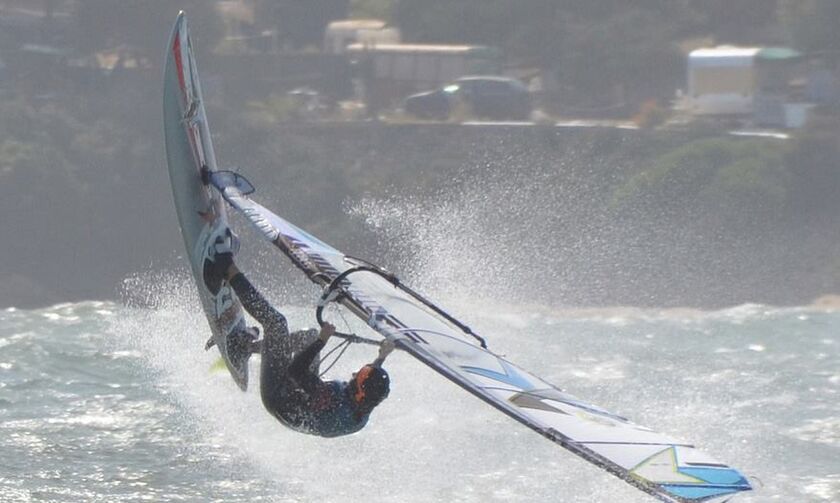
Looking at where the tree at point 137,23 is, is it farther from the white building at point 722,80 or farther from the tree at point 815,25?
the tree at point 815,25

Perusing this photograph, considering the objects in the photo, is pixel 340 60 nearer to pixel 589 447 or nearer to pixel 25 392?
pixel 25 392

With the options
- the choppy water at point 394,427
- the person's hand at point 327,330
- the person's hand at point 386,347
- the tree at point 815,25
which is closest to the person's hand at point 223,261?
the choppy water at point 394,427

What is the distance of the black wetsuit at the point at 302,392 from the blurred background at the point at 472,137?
1519 cm

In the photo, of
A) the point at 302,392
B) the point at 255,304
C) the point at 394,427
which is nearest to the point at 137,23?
the point at 394,427

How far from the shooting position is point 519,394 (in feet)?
26.1

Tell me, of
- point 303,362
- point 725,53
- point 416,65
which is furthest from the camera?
point 416,65

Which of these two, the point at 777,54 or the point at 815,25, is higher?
the point at 815,25

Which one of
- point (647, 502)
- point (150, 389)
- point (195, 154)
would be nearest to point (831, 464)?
point (647, 502)

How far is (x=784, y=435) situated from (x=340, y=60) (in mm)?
29903

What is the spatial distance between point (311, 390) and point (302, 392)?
0.27 ft

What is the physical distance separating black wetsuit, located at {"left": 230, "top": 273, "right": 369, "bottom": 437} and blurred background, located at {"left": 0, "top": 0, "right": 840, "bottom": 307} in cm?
1519

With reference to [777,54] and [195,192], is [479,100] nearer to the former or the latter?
[777,54]

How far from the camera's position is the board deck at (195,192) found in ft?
33.0

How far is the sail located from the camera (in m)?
6.92
